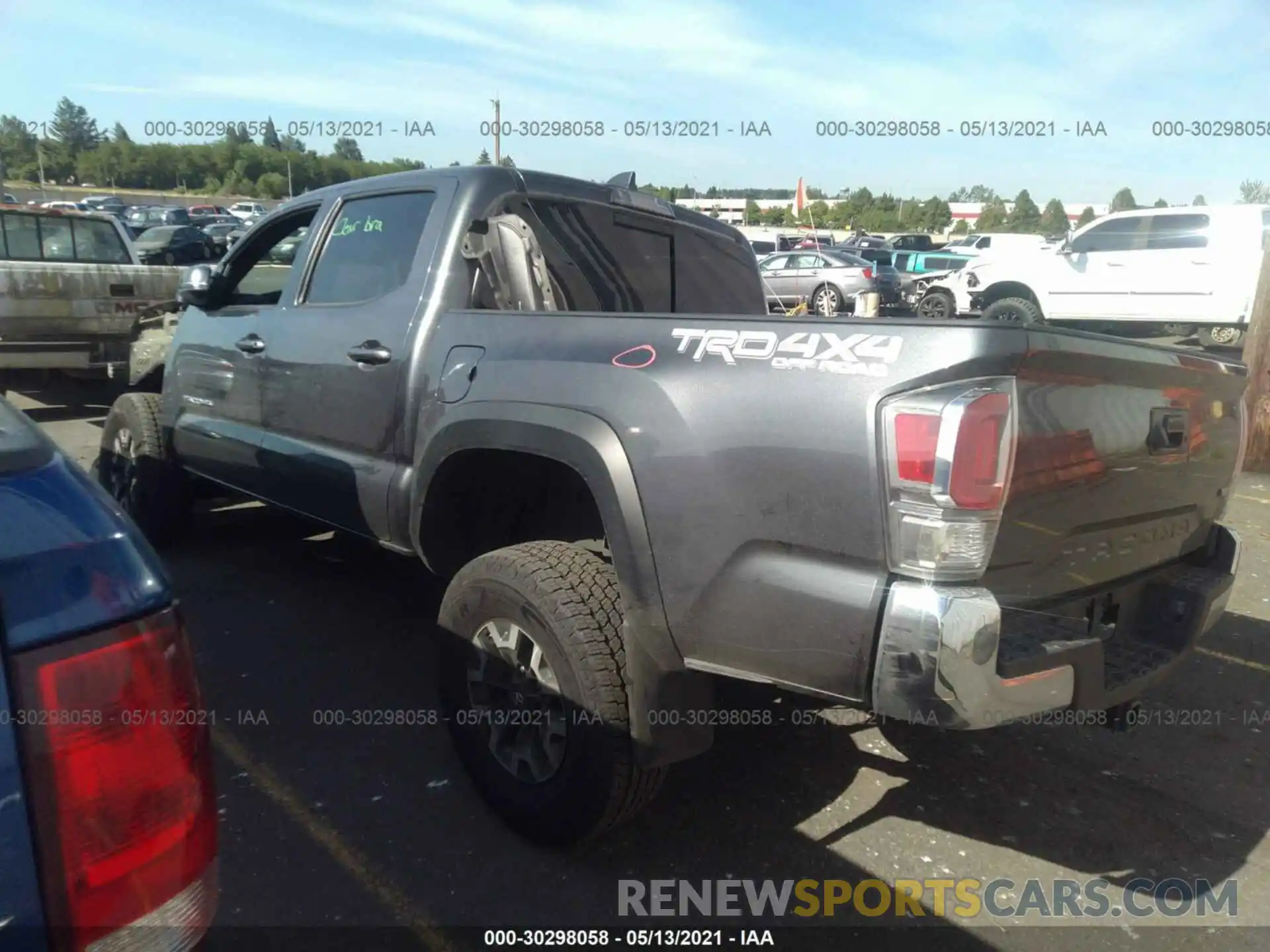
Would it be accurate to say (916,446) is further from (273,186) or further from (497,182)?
(273,186)

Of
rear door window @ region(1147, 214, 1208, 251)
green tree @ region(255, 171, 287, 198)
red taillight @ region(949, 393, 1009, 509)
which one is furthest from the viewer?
green tree @ region(255, 171, 287, 198)

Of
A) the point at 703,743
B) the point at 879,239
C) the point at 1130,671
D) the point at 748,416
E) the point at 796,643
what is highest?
the point at 879,239

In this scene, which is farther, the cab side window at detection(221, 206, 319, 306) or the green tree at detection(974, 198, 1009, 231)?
the green tree at detection(974, 198, 1009, 231)

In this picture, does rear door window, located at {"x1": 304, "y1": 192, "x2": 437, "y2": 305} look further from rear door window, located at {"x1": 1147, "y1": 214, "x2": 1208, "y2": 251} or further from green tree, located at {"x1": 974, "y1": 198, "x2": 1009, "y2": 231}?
green tree, located at {"x1": 974, "y1": 198, "x2": 1009, "y2": 231}

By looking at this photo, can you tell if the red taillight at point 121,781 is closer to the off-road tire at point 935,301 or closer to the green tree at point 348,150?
the off-road tire at point 935,301

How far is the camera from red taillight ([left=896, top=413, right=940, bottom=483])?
2.00m

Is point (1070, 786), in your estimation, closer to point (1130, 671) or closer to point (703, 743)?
point (1130, 671)

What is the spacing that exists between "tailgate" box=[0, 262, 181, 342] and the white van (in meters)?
10.7

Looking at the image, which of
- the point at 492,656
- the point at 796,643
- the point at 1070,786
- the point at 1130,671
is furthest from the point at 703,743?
the point at 1070,786

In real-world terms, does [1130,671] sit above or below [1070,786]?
above

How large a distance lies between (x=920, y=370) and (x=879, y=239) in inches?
1445

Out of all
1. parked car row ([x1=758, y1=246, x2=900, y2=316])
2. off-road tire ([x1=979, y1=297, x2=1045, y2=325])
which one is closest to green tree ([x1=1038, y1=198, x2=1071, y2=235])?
parked car row ([x1=758, y1=246, x2=900, y2=316])

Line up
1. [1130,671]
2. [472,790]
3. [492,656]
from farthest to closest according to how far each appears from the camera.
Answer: [472,790]
[492,656]
[1130,671]

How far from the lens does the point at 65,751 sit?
114 cm
